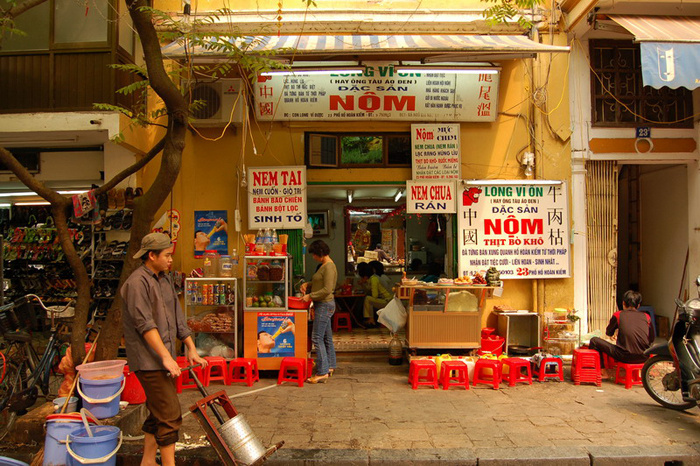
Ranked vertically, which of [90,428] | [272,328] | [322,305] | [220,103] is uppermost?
[220,103]

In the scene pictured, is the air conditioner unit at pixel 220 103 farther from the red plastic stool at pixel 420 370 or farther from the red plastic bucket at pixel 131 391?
the red plastic stool at pixel 420 370

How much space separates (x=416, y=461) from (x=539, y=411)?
6.74ft

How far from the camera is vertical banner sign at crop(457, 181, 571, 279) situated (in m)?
7.86

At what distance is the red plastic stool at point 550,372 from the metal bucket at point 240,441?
446 centimetres

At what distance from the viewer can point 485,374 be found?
22.8 ft

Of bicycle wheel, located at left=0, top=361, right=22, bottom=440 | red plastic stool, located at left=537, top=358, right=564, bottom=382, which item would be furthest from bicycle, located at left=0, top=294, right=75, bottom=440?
red plastic stool, located at left=537, top=358, right=564, bottom=382

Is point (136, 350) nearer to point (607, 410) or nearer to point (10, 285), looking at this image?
point (607, 410)

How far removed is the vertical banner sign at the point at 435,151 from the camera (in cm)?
799

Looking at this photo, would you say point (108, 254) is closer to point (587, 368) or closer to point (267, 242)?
point (267, 242)

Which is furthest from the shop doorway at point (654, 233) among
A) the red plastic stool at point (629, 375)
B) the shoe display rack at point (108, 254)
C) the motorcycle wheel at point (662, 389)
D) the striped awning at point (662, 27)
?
the shoe display rack at point (108, 254)

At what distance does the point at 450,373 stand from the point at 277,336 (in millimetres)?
2553

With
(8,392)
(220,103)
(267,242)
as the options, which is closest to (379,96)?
(220,103)

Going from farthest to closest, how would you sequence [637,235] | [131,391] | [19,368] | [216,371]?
[637,235] → [216,371] → [19,368] → [131,391]

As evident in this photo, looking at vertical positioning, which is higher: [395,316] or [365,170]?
[365,170]
